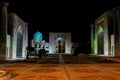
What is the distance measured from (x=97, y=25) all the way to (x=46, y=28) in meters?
24.7

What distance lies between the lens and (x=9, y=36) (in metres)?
→ 40.2

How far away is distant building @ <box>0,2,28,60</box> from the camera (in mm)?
35844

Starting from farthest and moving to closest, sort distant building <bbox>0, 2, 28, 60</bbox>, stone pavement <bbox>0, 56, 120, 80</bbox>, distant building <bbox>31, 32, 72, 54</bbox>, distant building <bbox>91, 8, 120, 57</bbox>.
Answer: distant building <bbox>31, 32, 72, 54</bbox>
distant building <bbox>91, 8, 120, 57</bbox>
distant building <bbox>0, 2, 28, 60</bbox>
stone pavement <bbox>0, 56, 120, 80</bbox>

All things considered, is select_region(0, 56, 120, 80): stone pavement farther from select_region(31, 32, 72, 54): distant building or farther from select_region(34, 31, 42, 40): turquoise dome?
select_region(31, 32, 72, 54): distant building

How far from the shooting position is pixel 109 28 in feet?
160

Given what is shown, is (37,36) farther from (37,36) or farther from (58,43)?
(58,43)

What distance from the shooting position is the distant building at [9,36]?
35844 mm

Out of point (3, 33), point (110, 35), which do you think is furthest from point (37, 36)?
point (3, 33)

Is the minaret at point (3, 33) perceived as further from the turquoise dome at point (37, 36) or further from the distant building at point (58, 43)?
the distant building at point (58, 43)

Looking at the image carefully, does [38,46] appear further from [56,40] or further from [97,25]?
[97,25]

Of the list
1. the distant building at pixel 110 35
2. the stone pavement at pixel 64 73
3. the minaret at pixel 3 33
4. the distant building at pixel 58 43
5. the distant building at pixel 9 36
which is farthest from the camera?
the distant building at pixel 58 43

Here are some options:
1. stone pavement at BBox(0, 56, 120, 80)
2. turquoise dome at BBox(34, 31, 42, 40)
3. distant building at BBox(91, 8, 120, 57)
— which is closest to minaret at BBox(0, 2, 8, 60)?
distant building at BBox(91, 8, 120, 57)

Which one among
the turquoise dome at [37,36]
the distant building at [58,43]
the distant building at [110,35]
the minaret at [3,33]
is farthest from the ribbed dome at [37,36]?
the minaret at [3,33]

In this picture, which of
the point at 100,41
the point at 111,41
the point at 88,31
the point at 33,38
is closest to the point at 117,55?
the point at 111,41
